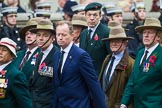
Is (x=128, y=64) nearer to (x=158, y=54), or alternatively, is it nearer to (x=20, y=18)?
(x=158, y=54)

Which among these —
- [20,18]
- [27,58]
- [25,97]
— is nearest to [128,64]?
[27,58]

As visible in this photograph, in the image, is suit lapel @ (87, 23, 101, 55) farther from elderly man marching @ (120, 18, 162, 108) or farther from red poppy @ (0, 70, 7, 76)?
red poppy @ (0, 70, 7, 76)

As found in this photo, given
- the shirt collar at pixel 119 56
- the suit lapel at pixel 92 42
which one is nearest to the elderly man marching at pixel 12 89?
the shirt collar at pixel 119 56

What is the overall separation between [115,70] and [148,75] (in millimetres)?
1298

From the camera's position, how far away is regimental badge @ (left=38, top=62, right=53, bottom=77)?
12.2 meters

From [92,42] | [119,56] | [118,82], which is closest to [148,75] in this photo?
[118,82]

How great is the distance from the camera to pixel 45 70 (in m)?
12.3

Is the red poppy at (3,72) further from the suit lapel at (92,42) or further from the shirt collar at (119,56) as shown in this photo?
the suit lapel at (92,42)

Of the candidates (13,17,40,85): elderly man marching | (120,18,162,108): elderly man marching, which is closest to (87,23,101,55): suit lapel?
(13,17,40,85): elderly man marching

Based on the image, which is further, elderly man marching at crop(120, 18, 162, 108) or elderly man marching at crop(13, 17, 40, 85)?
elderly man marching at crop(13, 17, 40, 85)

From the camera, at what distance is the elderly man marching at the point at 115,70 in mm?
13039

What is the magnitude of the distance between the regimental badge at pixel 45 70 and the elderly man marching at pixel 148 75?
1215mm

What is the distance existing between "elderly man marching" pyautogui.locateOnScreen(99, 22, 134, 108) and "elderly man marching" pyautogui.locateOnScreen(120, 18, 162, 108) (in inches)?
24.5

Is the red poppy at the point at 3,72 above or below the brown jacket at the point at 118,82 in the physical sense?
above
